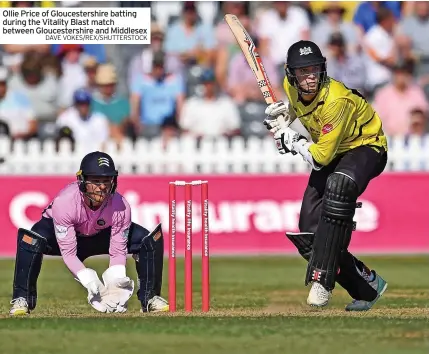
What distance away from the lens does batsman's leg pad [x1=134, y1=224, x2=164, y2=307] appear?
8789mm

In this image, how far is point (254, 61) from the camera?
938 cm

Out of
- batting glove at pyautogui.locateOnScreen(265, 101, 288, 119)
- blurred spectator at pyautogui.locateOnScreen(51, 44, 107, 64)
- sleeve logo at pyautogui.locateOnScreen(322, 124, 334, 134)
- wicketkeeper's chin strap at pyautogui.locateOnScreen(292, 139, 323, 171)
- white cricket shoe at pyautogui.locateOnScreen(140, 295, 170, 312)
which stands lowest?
white cricket shoe at pyautogui.locateOnScreen(140, 295, 170, 312)

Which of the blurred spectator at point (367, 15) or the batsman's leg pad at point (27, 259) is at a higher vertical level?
the blurred spectator at point (367, 15)

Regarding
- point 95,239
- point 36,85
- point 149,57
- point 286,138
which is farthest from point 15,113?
point 286,138

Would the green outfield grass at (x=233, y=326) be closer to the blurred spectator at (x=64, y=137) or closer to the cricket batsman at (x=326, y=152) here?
the cricket batsman at (x=326, y=152)

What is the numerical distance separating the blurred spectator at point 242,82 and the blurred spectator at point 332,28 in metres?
0.72

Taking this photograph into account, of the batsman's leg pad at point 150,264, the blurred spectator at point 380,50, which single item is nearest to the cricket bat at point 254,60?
the batsman's leg pad at point 150,264

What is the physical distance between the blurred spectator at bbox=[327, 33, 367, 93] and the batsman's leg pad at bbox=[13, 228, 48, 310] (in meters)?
8.01

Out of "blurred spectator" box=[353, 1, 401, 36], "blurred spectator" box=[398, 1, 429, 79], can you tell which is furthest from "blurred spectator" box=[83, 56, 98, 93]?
"blurred spectator" box=[398, 1, 429, 79]

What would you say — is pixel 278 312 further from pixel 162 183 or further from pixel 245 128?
pixel 245 128

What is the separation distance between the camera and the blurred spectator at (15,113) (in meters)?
15.9

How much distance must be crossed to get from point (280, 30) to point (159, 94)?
70.4 inches

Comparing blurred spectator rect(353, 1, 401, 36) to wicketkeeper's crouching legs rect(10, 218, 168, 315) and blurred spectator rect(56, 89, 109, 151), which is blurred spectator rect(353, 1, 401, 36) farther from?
wicketkeeper's crouching legs rect(10, 218, 168, 315)

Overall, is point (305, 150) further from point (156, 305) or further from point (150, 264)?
point (156, 305)
